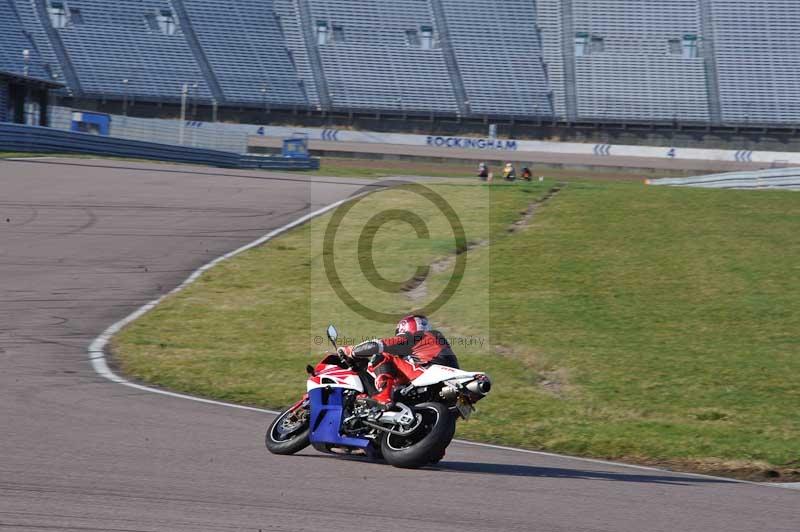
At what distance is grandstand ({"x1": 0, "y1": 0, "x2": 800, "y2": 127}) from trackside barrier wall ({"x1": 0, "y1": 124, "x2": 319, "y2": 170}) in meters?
18.9

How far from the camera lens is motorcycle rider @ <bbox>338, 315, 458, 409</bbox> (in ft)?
25.2

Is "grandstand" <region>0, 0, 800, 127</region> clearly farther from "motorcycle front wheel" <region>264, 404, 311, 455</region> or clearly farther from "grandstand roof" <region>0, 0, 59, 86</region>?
"motorcycle front wheel" <region>264, 404, 311, 455</region>

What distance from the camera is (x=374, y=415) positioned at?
7664 millimetres

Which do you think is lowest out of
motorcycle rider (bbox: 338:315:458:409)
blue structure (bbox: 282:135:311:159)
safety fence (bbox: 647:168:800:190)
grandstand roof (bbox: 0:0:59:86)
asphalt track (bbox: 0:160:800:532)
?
asphalt track (bbox: 0:160:800:532)

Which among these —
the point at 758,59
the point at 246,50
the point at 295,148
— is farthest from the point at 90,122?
the point at 758,59

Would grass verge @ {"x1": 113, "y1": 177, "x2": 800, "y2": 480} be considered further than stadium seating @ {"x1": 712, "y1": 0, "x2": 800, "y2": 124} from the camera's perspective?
No

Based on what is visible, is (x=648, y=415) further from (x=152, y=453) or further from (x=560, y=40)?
(x=560, y=40)

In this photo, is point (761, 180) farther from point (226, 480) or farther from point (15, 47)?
point (15, 47)

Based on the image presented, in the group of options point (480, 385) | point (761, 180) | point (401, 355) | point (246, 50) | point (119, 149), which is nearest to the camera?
point (480, 385)

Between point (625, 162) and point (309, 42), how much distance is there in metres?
21.2

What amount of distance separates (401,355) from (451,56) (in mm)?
57336

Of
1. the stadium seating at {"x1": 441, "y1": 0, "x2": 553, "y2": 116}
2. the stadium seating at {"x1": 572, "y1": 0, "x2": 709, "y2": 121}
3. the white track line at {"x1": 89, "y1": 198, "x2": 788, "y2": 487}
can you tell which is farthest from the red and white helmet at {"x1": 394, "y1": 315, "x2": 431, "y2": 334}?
the stadium seating at {"x1": 572, "y1": 0, "x2": 709, "y2": 121}

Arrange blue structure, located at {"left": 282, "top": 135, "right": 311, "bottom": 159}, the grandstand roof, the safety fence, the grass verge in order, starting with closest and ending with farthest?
1. the grass verge
2. the safety fence
3. blue structure, located at {"left": 282, "top": 135, "right": 311, "bottom": 159}
4. the grandstand roof

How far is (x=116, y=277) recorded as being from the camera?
1620cm
